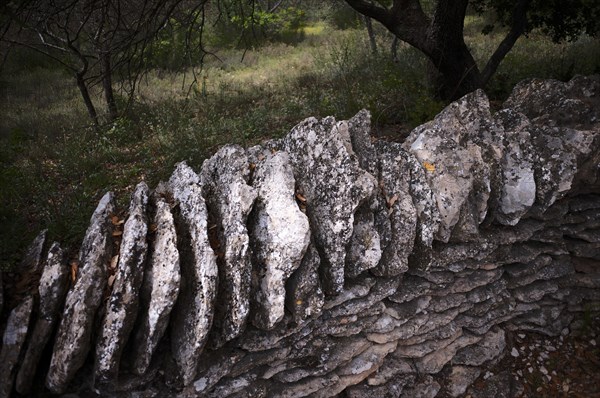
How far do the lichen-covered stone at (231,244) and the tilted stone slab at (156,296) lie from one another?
297mm

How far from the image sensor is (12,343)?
7.38 ft

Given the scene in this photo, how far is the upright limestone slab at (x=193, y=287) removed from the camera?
2.36m

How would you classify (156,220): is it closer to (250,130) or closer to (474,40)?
(250,130)

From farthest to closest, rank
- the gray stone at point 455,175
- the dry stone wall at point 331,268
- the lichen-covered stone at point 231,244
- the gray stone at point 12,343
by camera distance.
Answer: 1. the gray stone at point 455,175
2. the lichen-covered stone at point 231,244
3. the dry stone wall at point 331,268
4. the gray stone at point 12,343

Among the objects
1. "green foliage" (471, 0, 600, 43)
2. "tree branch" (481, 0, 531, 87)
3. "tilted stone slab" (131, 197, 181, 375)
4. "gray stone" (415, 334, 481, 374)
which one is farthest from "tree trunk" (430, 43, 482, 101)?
"tilted stone slab" (131, 197, 181, 375)

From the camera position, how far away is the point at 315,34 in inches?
690

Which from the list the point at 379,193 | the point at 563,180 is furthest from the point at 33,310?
the point at 563,180

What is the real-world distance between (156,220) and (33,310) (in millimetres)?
802

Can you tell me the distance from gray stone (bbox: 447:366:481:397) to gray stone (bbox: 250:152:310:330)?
175 cm

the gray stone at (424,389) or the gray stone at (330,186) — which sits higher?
the gray stone at (330,186)

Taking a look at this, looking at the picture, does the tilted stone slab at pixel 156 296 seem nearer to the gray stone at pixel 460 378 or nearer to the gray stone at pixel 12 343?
the gray stone at pixel 12 343

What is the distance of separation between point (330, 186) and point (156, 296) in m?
1.26

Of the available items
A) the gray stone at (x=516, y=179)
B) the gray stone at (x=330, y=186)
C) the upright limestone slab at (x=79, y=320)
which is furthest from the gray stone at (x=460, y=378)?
the upright limestone slab at (x=79, y=320)

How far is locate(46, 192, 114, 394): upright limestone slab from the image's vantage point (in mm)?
2221
